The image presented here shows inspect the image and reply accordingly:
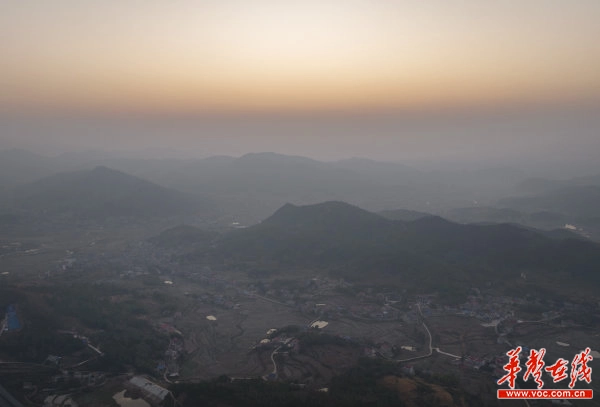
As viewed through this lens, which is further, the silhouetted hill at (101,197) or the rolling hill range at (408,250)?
the silhouetted hill at (101,197)

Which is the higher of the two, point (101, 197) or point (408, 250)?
point (101, 197)

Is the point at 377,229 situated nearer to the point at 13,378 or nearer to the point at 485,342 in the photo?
the point at 485,342

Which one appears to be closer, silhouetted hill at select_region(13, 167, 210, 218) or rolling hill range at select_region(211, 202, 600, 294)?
rolling hill range at select_region(211, 202, 600, 294)

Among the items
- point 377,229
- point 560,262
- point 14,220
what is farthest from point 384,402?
point 14,220

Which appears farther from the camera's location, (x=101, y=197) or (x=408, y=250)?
(x=101, y=197)
